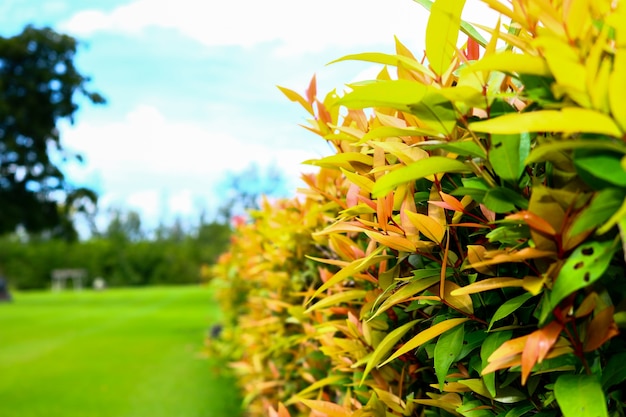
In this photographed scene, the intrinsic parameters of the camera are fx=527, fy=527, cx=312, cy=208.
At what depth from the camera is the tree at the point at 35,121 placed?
2462 centimetres

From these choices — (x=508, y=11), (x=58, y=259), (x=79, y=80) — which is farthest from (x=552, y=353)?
(x=58, y=259)

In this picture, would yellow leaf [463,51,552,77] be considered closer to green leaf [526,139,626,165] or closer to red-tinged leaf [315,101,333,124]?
green leaf [526,139,626,165]

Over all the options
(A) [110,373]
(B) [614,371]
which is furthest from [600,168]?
(A) [110,373]

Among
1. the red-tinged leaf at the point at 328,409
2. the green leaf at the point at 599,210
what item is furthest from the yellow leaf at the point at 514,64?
the red-tinged leaf at the point at 328,409

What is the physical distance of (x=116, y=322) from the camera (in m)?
14.7

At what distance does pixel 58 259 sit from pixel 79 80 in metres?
24.5

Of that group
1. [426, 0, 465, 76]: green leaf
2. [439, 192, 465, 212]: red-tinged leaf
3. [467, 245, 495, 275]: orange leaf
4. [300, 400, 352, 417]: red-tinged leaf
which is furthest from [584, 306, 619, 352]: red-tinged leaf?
[300, 400, 352, 417]: red-tinged leaf

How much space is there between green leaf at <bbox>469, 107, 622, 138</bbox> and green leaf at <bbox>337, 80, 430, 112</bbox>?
16 centimetres

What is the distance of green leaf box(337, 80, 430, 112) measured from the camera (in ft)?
3.04

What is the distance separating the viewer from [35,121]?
2522 cm

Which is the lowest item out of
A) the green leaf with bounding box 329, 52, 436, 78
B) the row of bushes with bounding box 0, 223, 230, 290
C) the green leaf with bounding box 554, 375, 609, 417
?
the row of bushes with bounding box 0, 223, 230, 290

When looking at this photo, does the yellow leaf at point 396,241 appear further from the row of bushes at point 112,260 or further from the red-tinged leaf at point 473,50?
the row of bushes at point 112,260

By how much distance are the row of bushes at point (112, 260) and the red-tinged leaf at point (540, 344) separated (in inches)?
1740

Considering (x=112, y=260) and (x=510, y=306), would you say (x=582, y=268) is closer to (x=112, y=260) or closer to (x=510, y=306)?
(x=510, y=306)
